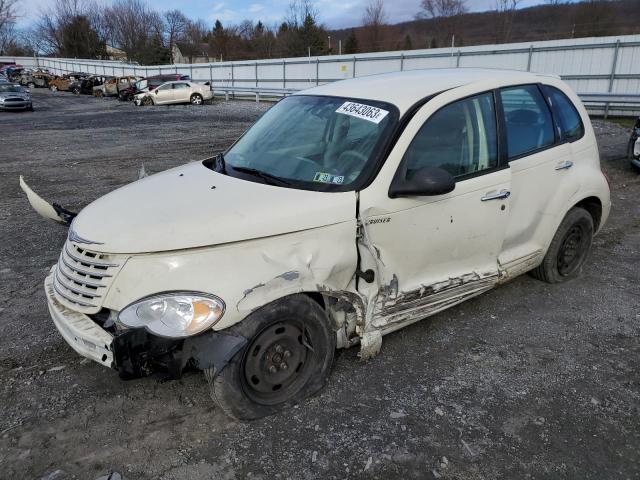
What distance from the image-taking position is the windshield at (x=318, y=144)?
3217 mm

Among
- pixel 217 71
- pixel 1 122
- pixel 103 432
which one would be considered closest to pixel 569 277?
pixel 103 432

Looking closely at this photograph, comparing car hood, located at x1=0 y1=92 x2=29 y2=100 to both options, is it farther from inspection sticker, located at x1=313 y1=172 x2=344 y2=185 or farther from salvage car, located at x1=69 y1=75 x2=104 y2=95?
inspection sticker, located at x1=313 y1=172 x2=344 y2=185

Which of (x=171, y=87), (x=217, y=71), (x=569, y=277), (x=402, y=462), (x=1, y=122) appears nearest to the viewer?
(x=402, y=462)

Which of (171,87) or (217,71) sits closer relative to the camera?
(171,87)

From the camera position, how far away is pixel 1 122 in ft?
71.9

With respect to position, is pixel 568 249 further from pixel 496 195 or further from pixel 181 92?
pixel 181 92

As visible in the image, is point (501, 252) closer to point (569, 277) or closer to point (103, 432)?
point (569, 277)

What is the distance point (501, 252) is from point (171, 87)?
94.9 feet

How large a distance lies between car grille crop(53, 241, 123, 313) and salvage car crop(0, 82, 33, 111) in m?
28.5

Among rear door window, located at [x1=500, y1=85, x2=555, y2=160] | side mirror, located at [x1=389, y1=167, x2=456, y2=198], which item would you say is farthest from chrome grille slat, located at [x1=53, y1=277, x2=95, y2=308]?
rear door window, located at [x1=500, y1=85, x2=555, y2=160]

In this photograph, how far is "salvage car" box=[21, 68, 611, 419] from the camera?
2660 mm

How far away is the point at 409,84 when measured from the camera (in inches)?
143

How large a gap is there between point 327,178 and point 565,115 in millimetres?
2533

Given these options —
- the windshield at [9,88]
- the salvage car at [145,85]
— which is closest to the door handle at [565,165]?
the salvage car at [145,85]
